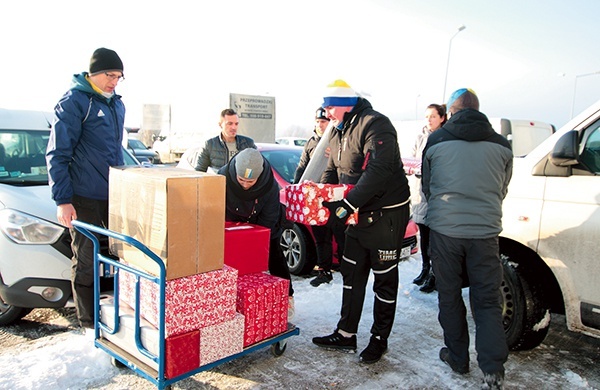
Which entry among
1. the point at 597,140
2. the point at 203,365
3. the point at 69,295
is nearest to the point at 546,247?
the point at 597,140

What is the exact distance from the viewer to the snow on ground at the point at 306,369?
318 cm

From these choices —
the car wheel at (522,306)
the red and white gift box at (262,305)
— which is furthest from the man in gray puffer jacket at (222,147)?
the car wheel at (522,306)

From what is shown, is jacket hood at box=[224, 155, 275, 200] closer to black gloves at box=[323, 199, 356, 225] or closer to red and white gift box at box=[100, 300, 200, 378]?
black gloves at box=[323, 199, 356, 225]

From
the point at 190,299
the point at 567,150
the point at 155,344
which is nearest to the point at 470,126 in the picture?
the point at 567,150

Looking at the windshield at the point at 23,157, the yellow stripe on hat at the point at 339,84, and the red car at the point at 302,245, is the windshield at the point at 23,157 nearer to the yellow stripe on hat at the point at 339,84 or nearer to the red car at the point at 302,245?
the red car at the point at 302,245

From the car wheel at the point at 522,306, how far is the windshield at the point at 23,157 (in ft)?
13.5

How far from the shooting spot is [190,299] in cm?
274

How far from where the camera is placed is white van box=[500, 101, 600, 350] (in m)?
3.26

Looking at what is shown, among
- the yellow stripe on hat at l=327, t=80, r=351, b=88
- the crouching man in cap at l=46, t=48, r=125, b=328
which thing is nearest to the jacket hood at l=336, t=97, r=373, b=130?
the yellow stripe on hat at l=327, t=80, r=351, b=88

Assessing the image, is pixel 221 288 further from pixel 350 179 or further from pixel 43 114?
pixel 43 114

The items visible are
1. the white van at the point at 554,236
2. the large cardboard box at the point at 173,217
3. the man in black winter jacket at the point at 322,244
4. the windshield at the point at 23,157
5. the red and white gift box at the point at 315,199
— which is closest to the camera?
the large cardboard box at the point at 173,217

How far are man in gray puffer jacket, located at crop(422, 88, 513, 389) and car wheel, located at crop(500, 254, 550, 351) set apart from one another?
1.73 ft

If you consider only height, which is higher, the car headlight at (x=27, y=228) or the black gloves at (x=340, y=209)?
the black gloves at (x=340, y=209)

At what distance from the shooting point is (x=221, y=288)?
2.89 meters
